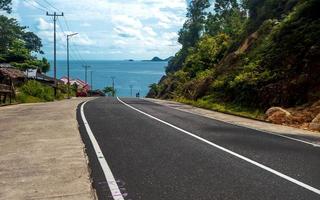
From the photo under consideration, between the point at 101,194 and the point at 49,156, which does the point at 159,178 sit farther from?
the point at 49,156

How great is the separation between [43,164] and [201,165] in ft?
10.0

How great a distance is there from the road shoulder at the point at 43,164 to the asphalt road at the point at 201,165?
0.31 meters

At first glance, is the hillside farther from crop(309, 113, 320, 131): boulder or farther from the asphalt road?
the asphalt road

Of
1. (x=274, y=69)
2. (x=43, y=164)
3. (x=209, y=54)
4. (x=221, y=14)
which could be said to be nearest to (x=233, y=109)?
(x=274, y=69)

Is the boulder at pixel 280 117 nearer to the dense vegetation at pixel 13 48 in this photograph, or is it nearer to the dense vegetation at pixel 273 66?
the dense vegetation at pixel 273 66

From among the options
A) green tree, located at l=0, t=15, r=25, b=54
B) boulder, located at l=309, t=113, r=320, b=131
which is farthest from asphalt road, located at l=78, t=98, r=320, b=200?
green tree, located at l=0, t=15, r=25, b=54

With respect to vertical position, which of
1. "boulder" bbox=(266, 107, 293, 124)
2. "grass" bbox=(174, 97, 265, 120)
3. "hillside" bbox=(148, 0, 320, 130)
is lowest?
"grass" bbox=(174, 97, 265, 120)

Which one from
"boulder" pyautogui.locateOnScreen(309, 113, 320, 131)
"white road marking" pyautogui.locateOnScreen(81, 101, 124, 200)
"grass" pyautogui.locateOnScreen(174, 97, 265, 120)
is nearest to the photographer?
"white road marking" pyautogui.locateOnScreen(81, 101, 124, 200)

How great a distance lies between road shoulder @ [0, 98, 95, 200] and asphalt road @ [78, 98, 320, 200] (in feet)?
1.01

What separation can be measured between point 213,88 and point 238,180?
29218 mm

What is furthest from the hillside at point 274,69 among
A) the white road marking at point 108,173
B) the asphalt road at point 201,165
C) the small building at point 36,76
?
the small building at point 36,76

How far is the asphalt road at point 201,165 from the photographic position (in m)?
7.66

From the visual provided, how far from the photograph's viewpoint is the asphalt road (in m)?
7.66

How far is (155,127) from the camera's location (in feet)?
56.7
